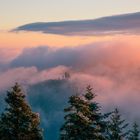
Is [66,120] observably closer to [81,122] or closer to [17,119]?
[81,122]

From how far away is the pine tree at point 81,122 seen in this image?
39169 millimetres

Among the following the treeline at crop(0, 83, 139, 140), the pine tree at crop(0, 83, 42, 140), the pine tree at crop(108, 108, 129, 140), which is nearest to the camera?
the treeline at crop(0, 83, 139, 140)

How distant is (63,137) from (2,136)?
4.62 metres

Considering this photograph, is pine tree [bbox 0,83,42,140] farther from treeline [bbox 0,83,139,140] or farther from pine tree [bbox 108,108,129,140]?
pine tree [bbox 108,108,129,140]

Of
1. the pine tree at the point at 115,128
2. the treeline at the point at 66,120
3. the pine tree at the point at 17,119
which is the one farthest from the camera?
the pine tree at the point at 115,128

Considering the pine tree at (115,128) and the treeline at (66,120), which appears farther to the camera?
the pine tree at (115,128)

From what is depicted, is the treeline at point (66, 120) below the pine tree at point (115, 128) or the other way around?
below

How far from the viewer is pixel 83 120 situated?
39250mm

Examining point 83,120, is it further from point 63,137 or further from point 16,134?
point 16,134

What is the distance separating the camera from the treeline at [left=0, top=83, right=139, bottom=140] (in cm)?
3931

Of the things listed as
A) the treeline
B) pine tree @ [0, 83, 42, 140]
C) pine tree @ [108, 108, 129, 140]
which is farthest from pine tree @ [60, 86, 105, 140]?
pine tree @ [108, 108, 129, 140]

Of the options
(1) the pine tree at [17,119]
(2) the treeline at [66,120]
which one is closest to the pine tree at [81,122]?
(2) the treeline at [66,120]

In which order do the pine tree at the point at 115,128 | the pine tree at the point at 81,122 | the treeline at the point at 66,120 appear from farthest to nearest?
the pine tree at the point at 115,128, the treeline at the point at 66,120, the pine tree at the point at 81,122

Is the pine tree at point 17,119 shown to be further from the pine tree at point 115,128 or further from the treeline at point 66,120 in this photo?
the pine tree at point 115,128
